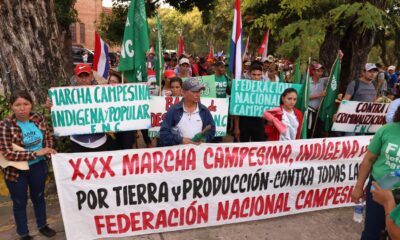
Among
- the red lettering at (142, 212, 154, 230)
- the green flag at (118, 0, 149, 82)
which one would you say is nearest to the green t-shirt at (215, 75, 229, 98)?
the green flag at (118, 0, 149, 82)

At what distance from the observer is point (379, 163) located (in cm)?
286

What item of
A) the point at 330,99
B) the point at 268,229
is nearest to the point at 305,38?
the point at 330,99

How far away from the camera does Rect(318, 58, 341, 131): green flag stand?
576 centimetres

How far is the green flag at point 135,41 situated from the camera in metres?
4.63

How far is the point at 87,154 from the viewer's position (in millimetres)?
3463

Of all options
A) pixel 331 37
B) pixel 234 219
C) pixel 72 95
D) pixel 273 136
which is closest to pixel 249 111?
pixel 273 136

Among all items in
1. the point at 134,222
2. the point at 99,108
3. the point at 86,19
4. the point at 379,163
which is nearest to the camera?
the point at 379,163

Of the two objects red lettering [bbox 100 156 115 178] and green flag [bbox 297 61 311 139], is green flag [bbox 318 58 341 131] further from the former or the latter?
red lettering [bbox 100 156 115 178]

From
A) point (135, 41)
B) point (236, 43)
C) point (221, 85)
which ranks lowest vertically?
point (221, 85)

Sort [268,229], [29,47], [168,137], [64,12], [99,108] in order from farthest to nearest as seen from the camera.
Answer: [64,12] → [29,47] → [99,108] → [268,229] → [168,137]

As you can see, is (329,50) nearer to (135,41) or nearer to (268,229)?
(135,41)

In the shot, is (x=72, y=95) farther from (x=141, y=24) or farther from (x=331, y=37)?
(x=331, y=37)

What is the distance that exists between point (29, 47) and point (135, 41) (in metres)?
1.62

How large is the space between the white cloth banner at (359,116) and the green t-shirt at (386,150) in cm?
302
